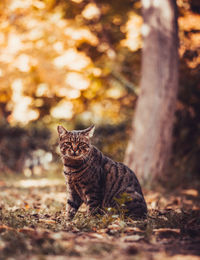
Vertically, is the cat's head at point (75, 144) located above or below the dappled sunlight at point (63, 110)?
below

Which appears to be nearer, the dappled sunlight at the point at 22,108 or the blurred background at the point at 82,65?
the blurred background at the point at 82,65

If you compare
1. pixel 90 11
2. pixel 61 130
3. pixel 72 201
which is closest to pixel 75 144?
pixel 61 130

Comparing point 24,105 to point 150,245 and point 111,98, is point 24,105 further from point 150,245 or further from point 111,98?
point 150,245

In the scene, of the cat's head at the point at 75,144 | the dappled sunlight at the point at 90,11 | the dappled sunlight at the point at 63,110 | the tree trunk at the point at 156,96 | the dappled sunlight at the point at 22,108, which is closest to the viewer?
the cat's head at the point at 75,144

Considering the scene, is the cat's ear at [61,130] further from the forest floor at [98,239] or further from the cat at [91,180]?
the forest floor at [98,239]

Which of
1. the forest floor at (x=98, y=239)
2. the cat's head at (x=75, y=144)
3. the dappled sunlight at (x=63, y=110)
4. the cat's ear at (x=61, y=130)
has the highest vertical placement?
the dappled sunlight at (x=63, y=110)

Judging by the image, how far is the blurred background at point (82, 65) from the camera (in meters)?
8.16

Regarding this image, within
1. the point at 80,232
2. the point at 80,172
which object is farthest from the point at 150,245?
the point at 80,172

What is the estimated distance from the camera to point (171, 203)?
4848mm

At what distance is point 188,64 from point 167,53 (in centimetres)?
237

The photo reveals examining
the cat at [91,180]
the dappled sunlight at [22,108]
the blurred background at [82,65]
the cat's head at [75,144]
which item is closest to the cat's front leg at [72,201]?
the cat at [91,180]

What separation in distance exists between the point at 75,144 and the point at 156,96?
334 cm

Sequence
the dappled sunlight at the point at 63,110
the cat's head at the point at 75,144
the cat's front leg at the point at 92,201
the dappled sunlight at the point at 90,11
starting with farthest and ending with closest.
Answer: the dappled sunlight at the point at 63,110, the dappled sunlight at the point at 90,11, the cat's head at the point at 75,144, the cat's front leg at the point at 92,201

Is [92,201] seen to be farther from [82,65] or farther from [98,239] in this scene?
[82,65]
